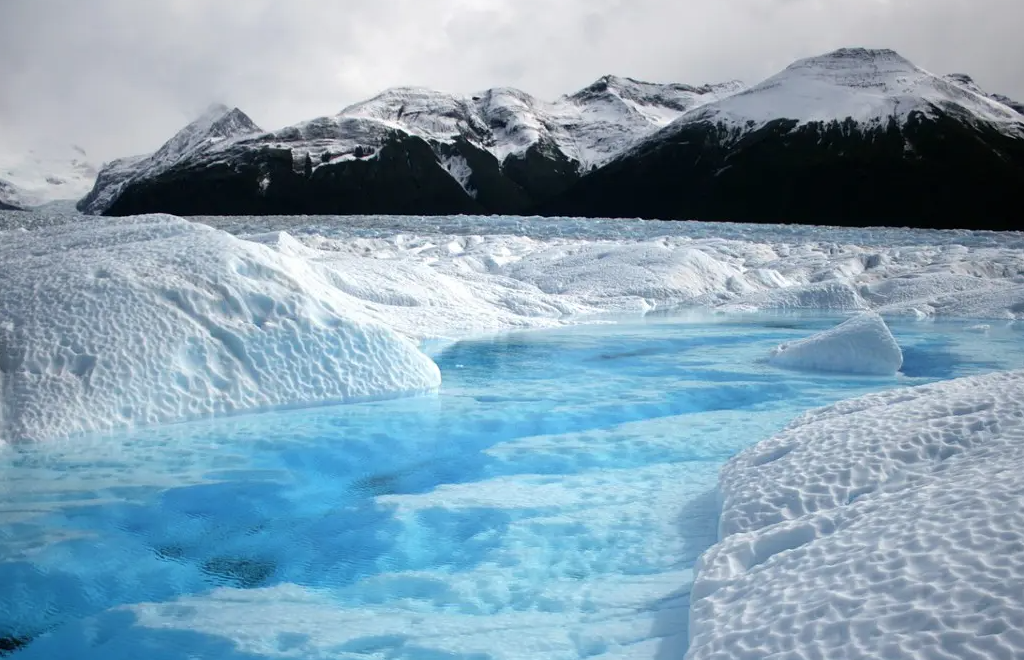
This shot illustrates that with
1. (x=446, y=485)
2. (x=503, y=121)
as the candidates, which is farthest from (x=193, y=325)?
(x=503, y=121)

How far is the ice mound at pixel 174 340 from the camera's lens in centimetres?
533

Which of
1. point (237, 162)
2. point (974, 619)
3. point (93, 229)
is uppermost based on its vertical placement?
point (237, 162)

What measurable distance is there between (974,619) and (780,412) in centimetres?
494

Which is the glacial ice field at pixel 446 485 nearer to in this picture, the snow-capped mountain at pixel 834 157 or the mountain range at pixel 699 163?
the snow-capped mountain at pixel 834 157

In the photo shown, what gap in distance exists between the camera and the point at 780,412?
21.5 feet

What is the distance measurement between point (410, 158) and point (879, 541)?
106 metres

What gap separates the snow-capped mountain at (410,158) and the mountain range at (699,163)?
0.26m

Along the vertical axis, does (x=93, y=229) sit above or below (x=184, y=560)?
above

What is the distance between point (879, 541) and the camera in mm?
2320

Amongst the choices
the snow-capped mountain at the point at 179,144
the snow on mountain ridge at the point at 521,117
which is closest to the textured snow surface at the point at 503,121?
the snow on mountain ridge at the point at 521,117

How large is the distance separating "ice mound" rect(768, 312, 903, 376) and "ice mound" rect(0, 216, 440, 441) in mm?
4674

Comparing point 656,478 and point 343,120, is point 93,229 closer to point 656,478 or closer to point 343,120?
point 656,478

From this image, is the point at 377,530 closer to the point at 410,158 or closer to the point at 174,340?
the point at 174,340

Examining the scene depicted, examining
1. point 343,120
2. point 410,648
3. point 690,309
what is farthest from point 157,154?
point 410,648
